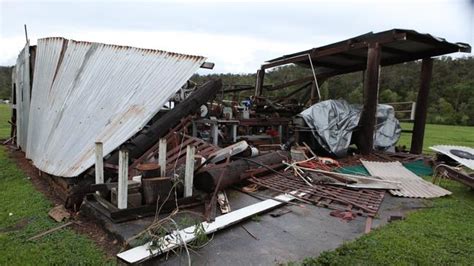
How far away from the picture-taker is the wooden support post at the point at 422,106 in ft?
30.5

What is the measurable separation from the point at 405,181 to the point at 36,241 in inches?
217

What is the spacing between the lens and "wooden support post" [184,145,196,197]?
3.73m

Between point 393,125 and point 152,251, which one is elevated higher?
point 393,125

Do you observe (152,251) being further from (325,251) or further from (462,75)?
(462,75)

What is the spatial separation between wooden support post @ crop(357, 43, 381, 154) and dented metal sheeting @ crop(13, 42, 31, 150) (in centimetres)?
870

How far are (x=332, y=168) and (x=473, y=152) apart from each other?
286 cm

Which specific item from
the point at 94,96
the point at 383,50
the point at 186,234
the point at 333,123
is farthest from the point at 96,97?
the point at 383,50

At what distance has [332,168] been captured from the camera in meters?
6.54

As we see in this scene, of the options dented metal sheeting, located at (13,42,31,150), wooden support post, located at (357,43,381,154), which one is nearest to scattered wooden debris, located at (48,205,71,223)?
dented metal sheeting, located at (13,42,31,150)

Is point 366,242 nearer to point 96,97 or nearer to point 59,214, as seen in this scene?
point 59,214

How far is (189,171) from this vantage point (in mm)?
3775

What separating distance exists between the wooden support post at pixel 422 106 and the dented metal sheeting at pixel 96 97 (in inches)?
A: 291

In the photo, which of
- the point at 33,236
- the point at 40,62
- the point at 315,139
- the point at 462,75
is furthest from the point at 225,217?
the point at 462,75

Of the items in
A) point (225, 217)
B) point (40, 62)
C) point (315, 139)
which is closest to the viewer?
point (225, 217)
